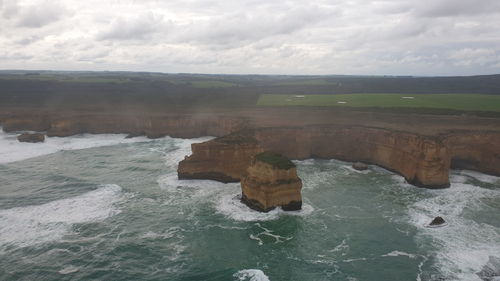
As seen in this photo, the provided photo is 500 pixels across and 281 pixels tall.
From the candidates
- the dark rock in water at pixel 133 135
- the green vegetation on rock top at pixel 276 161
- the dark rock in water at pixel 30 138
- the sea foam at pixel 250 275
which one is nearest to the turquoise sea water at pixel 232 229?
the sea foam at pixel 250 275

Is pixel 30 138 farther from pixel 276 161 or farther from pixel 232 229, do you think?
pixel 276 161

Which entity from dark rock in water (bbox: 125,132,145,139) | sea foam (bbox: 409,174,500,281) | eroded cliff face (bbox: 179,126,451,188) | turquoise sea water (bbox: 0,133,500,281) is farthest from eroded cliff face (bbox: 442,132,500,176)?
dark rock in water (bbox: 125,132,145,139)

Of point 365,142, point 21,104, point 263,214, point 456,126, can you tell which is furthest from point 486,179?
point 21,104

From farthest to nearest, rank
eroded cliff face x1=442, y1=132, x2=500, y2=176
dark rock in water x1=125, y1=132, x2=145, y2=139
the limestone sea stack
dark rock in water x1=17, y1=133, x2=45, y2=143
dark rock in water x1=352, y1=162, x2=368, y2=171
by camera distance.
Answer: dark rock in water x1=125, y1=132, x2=145, y2=139 < dark rock in water x1=17, y1=133, x2=45, y2=143 < dark rock in water x1=352, y1=162, x2=368, y2=171 < eroded cliff face x1=442, y1=132, x2=500, y2=176 < the limestone sea stack

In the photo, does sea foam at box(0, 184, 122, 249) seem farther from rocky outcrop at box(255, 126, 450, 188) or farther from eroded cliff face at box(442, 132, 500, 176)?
eroded cliff face at box(442, 132, 500, 176)

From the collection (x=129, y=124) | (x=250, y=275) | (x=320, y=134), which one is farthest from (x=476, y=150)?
(x=129, y=124)

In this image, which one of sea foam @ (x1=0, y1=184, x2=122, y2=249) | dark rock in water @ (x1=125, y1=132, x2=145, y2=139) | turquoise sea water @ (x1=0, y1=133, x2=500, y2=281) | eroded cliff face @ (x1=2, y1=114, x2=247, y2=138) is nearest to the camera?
turquoise sea water @ (x1=0, y1=133, x2=500, y2=281)

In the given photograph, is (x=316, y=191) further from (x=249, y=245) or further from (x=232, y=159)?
(x=249, y=245)
